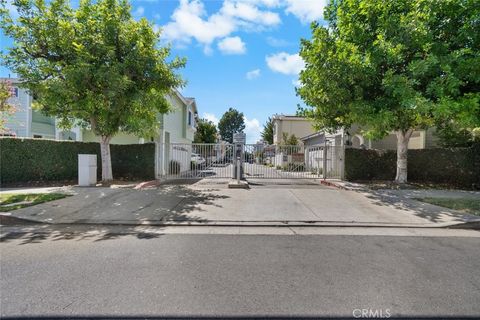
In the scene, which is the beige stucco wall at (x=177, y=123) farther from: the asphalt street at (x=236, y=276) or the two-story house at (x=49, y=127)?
the asphalt street at (x=236, y=276)

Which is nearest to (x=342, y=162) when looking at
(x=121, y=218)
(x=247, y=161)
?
(x=247, y=161)

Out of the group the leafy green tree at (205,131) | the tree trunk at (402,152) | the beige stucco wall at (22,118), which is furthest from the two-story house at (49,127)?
the leafy green tree at (205,131)

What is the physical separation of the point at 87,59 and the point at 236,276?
1008 cm

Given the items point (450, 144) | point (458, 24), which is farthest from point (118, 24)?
point (450, 144)

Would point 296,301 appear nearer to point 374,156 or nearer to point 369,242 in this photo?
point 369,242

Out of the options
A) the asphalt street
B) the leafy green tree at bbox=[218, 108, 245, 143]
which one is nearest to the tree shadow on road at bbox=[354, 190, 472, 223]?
the asphalt street

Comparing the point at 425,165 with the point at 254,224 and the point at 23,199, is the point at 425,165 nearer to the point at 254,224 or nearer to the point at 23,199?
the point at 254,224

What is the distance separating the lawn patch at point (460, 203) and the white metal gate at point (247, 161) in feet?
17.7

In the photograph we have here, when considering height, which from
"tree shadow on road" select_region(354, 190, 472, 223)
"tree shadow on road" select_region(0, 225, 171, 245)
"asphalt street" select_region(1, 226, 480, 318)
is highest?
"tree shadow on road" select_region(354, 190, 472, 223)

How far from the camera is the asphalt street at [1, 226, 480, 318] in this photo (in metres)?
3.38

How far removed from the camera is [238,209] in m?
8.77

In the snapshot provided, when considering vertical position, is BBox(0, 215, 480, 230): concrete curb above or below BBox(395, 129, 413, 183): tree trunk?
below

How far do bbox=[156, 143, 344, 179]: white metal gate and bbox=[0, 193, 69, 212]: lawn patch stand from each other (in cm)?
553

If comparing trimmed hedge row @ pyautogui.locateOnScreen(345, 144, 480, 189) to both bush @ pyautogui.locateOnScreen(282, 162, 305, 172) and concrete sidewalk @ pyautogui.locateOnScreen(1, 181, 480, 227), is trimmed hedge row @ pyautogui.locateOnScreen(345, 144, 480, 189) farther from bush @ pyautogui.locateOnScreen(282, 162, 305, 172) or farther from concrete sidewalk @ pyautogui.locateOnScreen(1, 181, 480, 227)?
concrete sidewalk @ pyautogui.locateOnScreen(1, 181, 480, 227)
